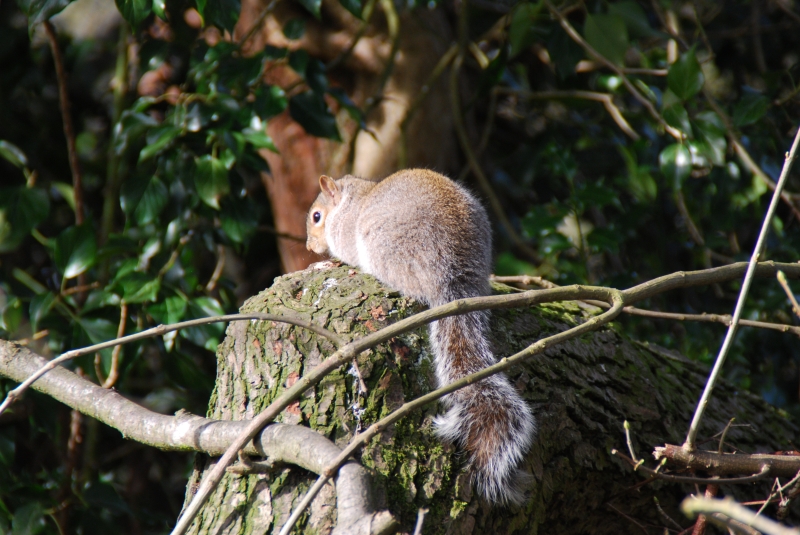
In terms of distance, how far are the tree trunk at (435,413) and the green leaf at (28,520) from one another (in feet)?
2.90

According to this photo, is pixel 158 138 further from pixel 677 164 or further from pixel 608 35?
pixel 677 164

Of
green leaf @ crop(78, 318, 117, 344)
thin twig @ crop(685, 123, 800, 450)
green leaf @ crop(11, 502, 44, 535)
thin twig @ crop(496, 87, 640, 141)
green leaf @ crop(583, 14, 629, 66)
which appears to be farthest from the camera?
thin twig @ crop(496, 87, 640, 141)

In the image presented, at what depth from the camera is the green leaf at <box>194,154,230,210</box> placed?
2080 mm

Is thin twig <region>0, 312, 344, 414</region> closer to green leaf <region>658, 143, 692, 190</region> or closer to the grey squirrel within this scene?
the grey squirrel

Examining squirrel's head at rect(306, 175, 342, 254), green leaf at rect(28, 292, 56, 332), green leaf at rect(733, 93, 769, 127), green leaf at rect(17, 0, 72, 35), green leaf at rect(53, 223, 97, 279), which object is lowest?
squirrel's head at rect(306, 175, 342, 254)

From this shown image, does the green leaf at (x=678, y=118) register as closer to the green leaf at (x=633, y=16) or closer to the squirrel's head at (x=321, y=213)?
the green leaf at (x=633, y=16)

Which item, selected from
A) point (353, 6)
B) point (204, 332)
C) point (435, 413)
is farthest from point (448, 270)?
point (353, 6)

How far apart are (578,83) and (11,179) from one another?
2.80 meters

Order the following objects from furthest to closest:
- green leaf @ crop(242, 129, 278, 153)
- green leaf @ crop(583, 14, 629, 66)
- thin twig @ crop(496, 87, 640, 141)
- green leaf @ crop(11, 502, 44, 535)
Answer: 1. thin twig @ crop(496, 87, 640, 141)
2. green leaf @ crop(583, 14, 629, 66)
3. green leaf @ crop(242, 129, 278, 153)
4. green leaf @ crop(11, 502, 44, 535)

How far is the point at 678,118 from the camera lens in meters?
2.11

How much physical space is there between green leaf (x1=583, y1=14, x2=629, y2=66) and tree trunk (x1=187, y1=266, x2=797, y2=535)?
43.0 inches

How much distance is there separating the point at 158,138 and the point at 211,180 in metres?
0.21

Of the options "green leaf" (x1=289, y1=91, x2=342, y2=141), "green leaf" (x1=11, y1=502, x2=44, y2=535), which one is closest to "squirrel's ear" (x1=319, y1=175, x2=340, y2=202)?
"green leaf" (x1=289, y1=91, x2=342, y2=141)

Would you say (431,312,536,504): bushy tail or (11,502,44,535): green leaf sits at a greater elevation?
(431,312,536,504): bushy tail
